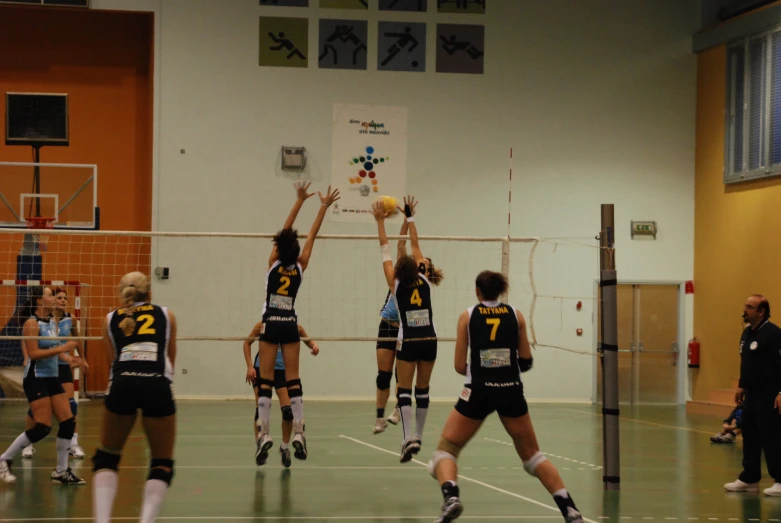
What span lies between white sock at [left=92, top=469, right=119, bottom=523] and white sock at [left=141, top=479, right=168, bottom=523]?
8.7 inches

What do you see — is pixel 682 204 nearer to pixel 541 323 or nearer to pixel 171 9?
pixel 541 323

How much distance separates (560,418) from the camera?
1614 cm

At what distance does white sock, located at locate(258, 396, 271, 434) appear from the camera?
9000mm

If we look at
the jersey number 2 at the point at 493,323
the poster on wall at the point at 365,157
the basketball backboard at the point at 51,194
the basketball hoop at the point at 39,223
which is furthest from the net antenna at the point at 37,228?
the jersey number 2 at the point at 493,323

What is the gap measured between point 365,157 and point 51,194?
5.84 m

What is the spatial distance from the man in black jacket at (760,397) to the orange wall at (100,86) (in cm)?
1233

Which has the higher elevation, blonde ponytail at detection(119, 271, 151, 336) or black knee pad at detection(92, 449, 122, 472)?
blonde ponytail at detection(119, 271, 151, 336)

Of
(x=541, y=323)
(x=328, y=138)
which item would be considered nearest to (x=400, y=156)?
(x=328, y=138)

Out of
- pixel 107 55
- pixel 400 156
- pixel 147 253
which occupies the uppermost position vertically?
pixel 107 55

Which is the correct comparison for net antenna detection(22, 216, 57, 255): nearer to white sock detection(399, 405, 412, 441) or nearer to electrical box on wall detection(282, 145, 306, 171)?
electrical box on wall detection(282, 145, 306, 171)

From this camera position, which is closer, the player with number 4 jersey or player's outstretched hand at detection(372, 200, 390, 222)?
the player with number 4 jersey

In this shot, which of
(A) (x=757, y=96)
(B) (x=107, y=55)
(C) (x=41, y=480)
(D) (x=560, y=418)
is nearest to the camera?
(C) (x=41, y=480)

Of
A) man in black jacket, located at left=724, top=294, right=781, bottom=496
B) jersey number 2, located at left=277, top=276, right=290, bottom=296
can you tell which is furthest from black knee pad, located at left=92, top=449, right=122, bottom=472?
man in black jacket, located at left=724, top=294, right=781, bottom=496

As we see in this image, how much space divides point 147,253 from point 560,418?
8.31m
